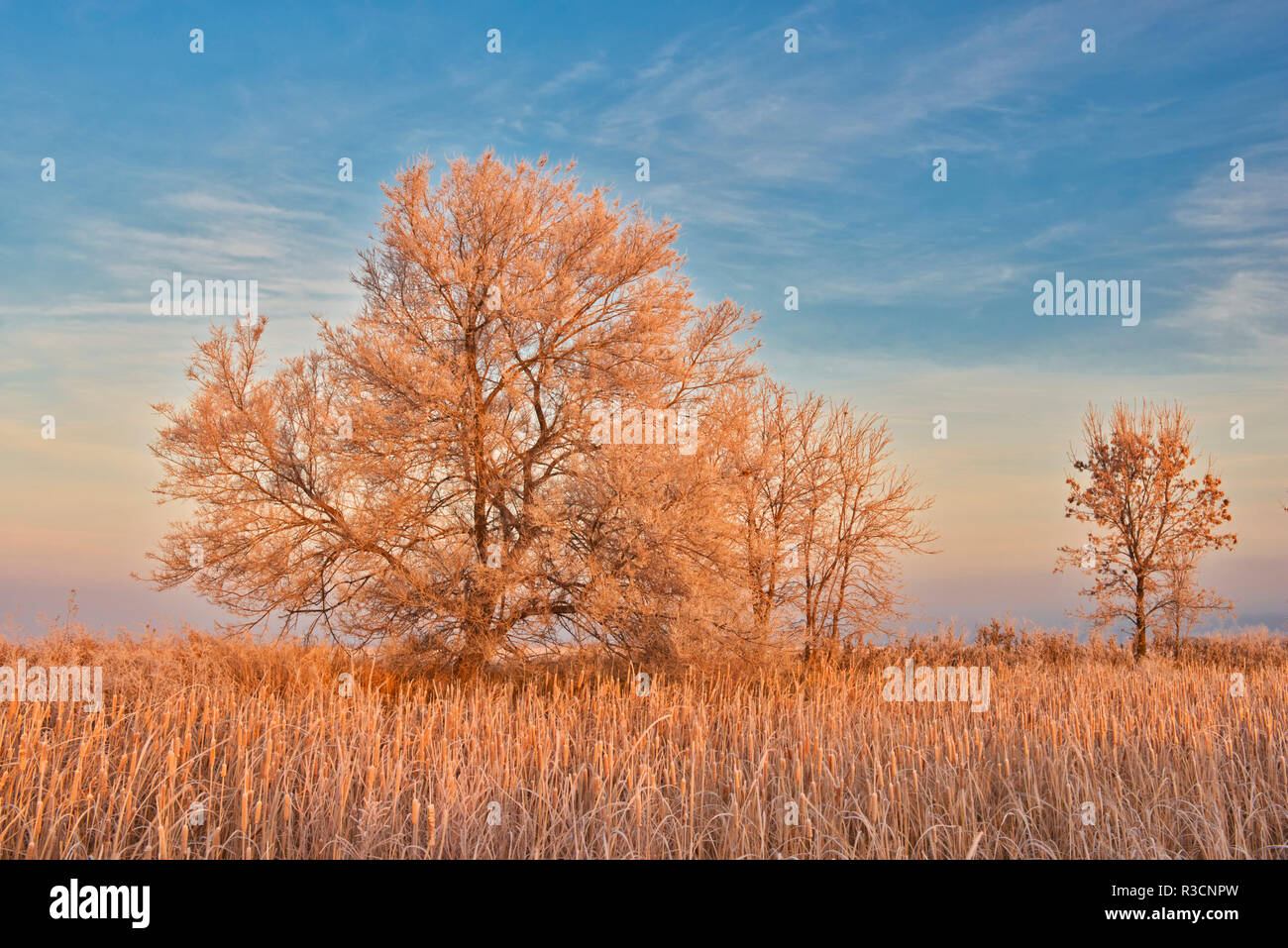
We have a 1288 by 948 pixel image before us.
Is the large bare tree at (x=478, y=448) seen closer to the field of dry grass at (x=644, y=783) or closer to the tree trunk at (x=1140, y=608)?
the field of dry grass at (x=644, y=783)

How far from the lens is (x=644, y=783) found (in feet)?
19.8

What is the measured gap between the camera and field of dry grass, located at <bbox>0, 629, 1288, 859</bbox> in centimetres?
519

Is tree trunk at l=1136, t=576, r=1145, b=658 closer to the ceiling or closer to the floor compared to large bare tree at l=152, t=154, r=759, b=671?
closer to the floor

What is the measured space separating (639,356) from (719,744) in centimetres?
768

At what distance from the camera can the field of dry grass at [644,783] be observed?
Answer: 5.19 metres

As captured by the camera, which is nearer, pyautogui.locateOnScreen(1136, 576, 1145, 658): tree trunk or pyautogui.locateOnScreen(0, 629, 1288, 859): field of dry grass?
pyautogui.locateOnScreen(0, 629, 1288, 859): field of dry grass

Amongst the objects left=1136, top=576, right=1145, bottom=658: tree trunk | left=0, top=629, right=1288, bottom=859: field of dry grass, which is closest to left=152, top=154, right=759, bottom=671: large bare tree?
left=0, top=629, right=1288, bottom=859: field of dry grass

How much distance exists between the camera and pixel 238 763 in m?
6.55

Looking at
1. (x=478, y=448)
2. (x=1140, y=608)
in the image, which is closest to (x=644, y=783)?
(x=478, y=448)

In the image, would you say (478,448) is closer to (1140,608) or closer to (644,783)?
(644,783)

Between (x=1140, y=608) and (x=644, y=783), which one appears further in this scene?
(x=1140, y=608)

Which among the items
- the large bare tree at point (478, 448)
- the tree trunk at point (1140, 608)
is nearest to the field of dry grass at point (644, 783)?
the large bare tree at point (478, 448)

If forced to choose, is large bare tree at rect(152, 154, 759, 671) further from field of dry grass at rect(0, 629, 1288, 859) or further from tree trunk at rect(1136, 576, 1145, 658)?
tree trunk at rect(1136, 576, 1145, 658)
